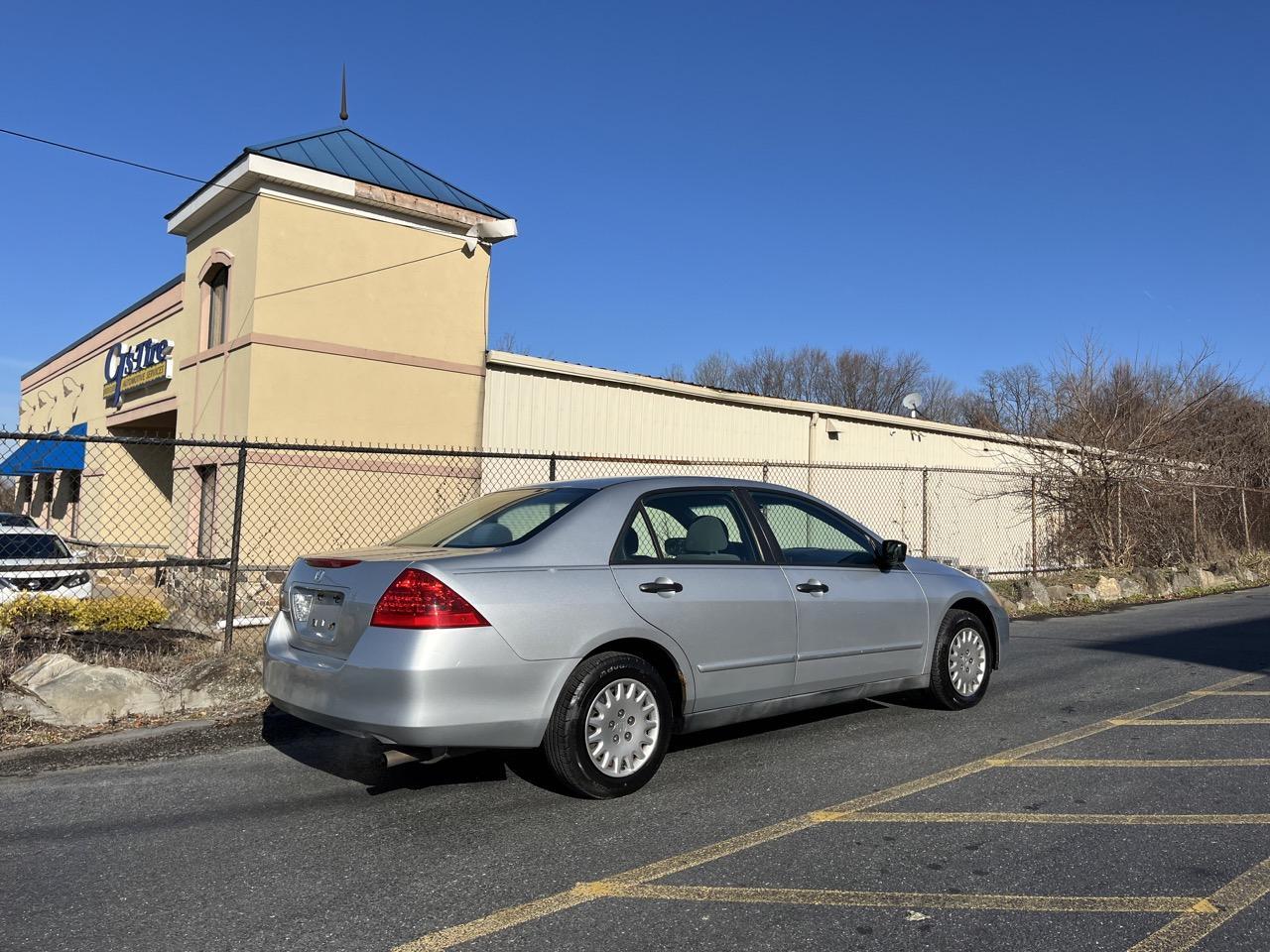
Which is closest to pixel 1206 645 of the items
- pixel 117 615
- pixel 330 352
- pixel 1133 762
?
pixel 1133 762

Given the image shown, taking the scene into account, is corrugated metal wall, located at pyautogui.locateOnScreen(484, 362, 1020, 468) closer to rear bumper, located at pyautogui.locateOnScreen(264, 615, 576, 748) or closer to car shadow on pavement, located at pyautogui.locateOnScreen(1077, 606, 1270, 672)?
car shadow on pavement, located at pyautogui.locateOnScreen(1077, 606, 1270, 672)

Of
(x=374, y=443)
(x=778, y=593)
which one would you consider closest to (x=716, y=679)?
(x=778, y=593)

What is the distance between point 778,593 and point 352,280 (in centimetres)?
1114

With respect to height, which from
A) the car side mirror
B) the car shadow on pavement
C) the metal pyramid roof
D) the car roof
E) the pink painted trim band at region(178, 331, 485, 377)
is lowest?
the car shadow on pavement

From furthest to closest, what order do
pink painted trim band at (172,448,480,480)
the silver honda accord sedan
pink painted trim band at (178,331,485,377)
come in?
pink painted trim band at (178,331,485,377) < pink painted trim band at (172,448,480,480) < the silver honda accord sedan

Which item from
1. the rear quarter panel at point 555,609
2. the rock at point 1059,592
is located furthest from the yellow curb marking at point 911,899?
the rock at point 1059,592

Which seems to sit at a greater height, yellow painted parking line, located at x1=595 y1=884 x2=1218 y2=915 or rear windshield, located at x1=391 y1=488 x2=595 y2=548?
rear windshield, located at x1=391 y1=488 x2=595 y2=548

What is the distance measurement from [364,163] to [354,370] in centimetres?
359

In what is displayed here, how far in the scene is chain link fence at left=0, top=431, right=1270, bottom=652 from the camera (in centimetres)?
855

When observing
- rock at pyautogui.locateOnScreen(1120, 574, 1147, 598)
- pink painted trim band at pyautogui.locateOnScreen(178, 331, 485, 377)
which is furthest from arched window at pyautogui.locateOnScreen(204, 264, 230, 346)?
rock at pyautogui.locateOnScreen(1120, 574, 1147, 598)

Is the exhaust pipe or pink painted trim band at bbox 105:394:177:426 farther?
pink painted trim band at bbox 105:394:177:426

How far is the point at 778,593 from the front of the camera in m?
5.21

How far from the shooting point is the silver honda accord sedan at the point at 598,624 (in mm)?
4078

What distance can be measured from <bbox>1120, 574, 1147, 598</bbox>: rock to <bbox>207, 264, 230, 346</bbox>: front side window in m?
14.6
